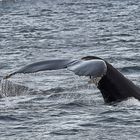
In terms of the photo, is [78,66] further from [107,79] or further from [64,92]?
[64,92]

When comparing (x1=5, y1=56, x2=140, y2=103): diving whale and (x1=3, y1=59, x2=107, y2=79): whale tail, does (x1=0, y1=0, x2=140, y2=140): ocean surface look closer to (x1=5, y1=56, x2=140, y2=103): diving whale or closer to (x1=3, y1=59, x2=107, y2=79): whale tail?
(x1=5, y1=56, x2=140, y2=103): diving whale

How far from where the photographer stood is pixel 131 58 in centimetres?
2141

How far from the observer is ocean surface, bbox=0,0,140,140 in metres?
11.4

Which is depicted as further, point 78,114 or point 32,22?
point 32,22

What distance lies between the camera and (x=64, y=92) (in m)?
14.9

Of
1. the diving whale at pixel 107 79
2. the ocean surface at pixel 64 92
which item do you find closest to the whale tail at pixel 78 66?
the diving whale at pixel 107 79

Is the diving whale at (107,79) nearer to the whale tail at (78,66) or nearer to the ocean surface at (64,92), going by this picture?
the whale tail at (78,66)

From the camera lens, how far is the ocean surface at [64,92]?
11359mm

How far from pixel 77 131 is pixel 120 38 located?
686 inches

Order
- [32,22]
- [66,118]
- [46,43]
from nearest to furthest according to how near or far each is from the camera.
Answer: [66,118] → [46,43] → [32,22]

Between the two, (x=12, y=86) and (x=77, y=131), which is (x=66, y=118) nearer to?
(x=77, y=131)

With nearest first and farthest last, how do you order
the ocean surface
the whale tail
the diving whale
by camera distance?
the whale tail → the ocean surface → the diving whale

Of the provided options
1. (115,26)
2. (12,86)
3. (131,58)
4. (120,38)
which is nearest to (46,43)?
(120,38)

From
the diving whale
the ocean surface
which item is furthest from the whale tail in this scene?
the ocean surface
